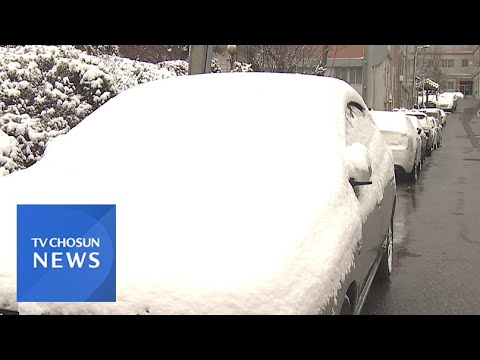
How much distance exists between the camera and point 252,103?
357 centimetres

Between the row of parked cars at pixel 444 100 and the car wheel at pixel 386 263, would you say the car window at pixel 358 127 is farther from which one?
the row of parked cars at pixel 444 100

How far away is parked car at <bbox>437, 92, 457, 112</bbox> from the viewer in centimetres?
4700

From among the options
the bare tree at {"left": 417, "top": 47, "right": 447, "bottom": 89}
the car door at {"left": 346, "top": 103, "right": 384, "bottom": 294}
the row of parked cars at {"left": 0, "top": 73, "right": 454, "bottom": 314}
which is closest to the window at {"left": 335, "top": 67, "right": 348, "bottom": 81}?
the bare tree at {"left": 417, "top": 47, "right": 447, "bottom": 89}

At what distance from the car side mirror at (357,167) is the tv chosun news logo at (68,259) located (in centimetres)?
124

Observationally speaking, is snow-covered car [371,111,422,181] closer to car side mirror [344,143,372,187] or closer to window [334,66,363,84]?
car side mirror [344,143,372,187]

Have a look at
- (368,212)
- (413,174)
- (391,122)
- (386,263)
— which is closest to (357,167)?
(368,212)

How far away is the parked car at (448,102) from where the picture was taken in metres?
47.0

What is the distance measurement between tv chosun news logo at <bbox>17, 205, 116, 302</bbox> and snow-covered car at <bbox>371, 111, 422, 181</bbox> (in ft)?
27.7

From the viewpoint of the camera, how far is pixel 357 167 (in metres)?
3.24

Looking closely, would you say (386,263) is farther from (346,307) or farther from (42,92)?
(42,92)

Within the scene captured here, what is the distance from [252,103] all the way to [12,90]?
4414 millimetres

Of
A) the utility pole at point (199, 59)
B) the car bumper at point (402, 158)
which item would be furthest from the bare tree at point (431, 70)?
the utility pole at point (199, 59)

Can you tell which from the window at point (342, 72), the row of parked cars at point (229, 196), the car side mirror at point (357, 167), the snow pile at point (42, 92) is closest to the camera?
the row of parked cars at point (229, 196)

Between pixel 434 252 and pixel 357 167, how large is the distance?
9.53 ft
